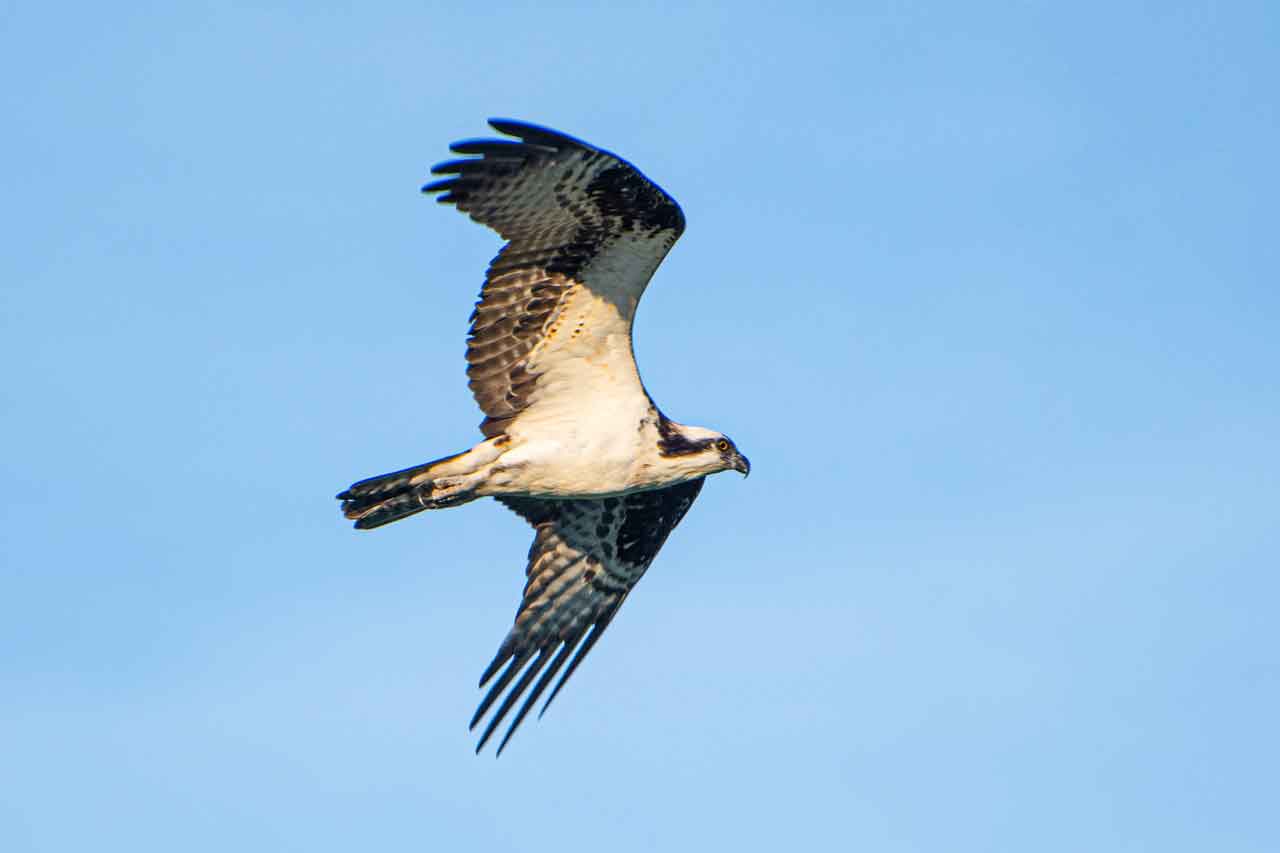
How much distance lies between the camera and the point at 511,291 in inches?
657

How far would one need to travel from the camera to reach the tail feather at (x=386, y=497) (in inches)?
658

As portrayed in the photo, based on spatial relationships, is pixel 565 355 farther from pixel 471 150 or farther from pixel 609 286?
pixel 471 150

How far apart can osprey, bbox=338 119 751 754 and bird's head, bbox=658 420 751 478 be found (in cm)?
1

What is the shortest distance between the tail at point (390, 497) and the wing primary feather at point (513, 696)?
6.80 ft

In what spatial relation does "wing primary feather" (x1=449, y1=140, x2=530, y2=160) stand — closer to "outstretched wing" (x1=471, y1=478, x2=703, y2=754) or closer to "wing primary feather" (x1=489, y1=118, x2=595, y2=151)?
"wing primary feather" (x1=489, y1=118, x2=595, y2=151)

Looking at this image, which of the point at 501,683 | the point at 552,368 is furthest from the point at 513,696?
the point at 552,368

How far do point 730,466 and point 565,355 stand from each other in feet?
5.55

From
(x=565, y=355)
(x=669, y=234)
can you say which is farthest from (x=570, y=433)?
(x=669, y=234)

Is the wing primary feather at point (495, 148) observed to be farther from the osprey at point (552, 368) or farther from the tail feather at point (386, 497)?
the tail feather at point (386, 497)

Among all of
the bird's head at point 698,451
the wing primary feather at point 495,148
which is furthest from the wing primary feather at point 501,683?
the wing primary feather at point 495,148

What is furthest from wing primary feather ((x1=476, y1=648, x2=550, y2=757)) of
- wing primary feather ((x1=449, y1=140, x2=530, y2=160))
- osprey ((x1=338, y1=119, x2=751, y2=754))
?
wing primary feather ((x1=449, y1=140, x2=530, y2=160))

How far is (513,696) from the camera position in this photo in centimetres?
1800

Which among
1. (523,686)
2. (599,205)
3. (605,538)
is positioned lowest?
(523,686)

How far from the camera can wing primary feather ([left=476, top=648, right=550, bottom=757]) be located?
58.4ft
